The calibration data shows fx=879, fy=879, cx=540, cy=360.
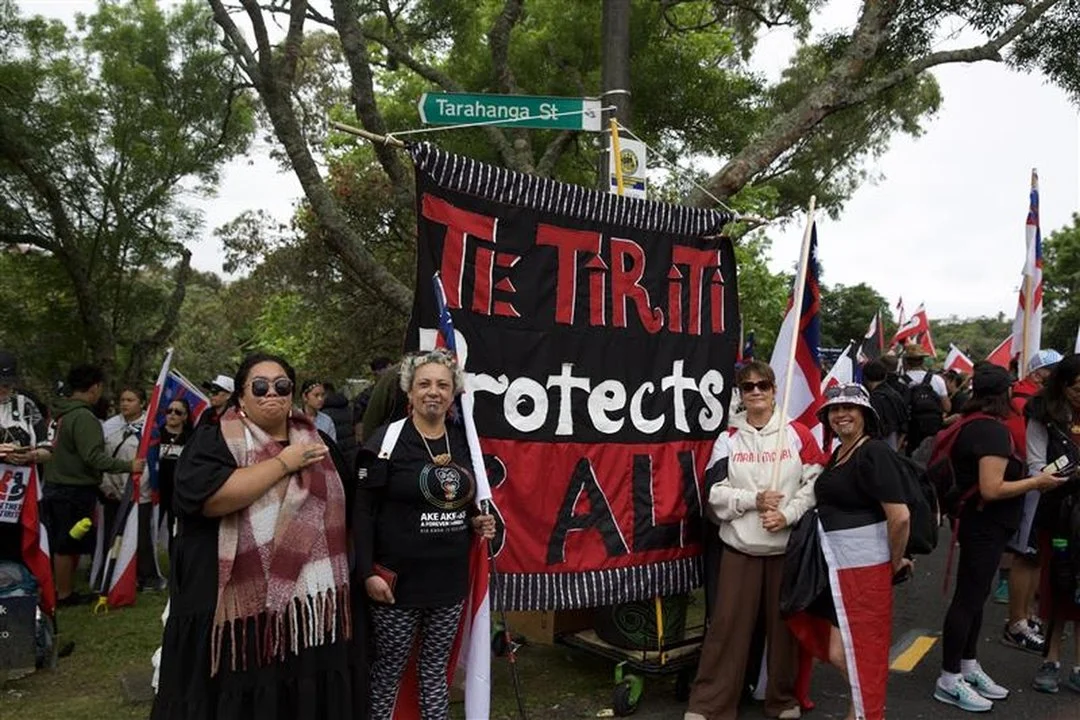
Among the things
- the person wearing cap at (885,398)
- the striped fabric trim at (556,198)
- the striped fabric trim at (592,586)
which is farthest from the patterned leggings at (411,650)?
the person wearing cap at (885,398)

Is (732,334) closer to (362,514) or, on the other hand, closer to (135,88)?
(362,514)

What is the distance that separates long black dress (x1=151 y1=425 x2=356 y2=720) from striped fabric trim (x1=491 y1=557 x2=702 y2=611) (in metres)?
1.06

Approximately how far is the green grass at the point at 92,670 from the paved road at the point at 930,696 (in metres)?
2.83

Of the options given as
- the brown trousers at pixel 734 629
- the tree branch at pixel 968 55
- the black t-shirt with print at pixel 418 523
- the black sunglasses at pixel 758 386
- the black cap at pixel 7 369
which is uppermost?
the tree branch at pixel 968 55

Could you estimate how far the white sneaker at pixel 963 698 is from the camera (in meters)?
4.56

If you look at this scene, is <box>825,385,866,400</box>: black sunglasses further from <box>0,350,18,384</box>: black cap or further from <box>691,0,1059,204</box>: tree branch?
<box>0,350,18,384</box>: black cap

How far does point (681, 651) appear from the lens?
4.61m

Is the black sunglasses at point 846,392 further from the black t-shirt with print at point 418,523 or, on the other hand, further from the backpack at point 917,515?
the black t-shirt with print at point 418,523

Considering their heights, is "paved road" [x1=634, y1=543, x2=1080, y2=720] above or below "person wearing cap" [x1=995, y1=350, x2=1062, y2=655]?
below

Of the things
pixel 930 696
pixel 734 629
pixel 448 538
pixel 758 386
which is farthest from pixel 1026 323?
pixel 448 538

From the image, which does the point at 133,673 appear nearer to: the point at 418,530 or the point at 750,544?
the point at 418,530

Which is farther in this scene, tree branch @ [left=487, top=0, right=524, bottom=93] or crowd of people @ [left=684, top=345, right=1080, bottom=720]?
tree branch @ [left=487, top=0, right=524, bottom=93]

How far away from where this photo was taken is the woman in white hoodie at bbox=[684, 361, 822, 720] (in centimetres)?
423

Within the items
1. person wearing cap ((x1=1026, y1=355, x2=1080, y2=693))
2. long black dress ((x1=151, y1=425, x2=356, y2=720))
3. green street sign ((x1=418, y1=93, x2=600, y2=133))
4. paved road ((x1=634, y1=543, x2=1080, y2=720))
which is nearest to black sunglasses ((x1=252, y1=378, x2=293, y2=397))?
long black dress ((x1=151, y1=425, x2=356, y2=720))
